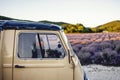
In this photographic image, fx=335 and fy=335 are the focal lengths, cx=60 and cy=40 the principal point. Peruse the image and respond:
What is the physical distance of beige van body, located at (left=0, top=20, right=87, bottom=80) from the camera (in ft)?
21.3

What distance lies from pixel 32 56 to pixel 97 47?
3310 centimetres

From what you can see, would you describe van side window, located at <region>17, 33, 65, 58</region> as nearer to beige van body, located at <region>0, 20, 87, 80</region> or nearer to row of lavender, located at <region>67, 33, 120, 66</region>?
beige van body, located at <region>0, 20, 87, 80</region>

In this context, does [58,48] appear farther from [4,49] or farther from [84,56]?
[84,56]

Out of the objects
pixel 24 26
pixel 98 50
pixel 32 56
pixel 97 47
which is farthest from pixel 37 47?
pixel 97 47

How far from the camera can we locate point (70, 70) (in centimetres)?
665

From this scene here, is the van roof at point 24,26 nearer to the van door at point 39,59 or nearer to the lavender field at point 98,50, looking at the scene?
the van door at point 39,59

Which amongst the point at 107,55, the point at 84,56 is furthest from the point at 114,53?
the point at 84,56

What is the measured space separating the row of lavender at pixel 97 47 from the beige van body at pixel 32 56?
26452 mm

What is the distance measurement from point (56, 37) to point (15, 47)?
84cm

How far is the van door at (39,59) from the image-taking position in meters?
6.54

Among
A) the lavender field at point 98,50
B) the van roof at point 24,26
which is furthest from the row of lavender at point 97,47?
the van roof at point 24,26

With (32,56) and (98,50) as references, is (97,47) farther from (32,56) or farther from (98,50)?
(32,56)

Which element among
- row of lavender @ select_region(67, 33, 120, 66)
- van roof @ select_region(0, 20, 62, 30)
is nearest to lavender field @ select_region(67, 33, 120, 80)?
row of lavender @ select_region(67, 33, 120, 66)

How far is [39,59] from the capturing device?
6.61m
